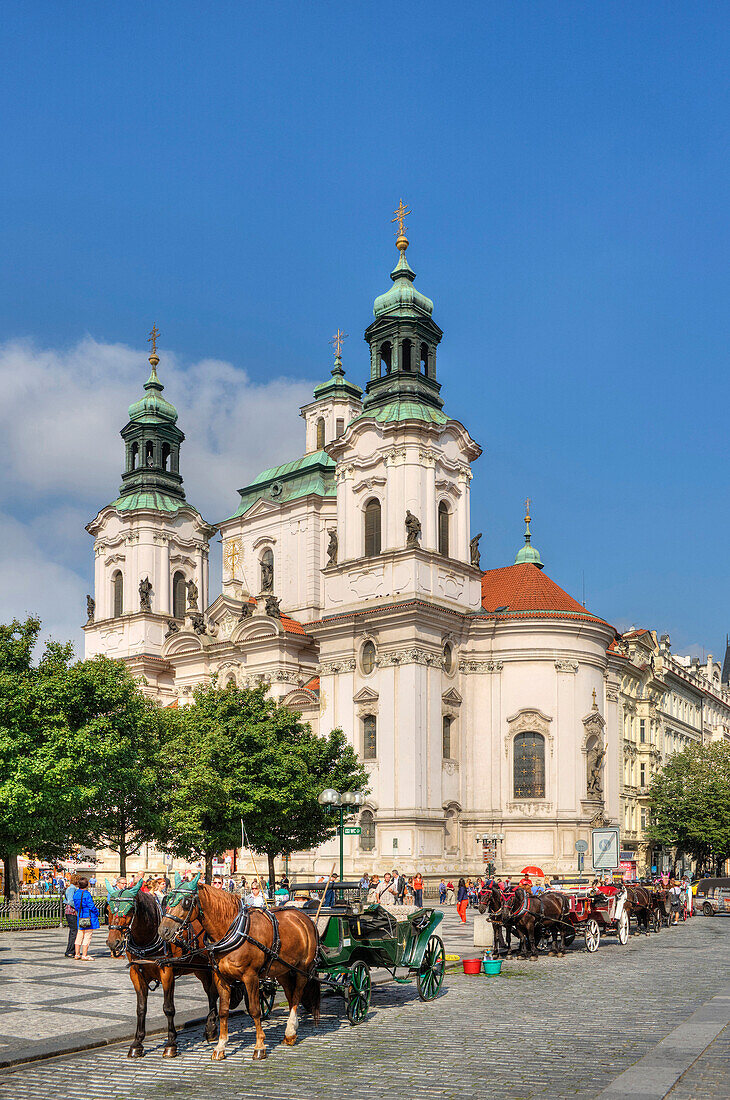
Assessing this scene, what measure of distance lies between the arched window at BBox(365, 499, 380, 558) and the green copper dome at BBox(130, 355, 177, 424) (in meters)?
22.9

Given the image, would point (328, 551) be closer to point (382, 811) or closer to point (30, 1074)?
point (382, 811)

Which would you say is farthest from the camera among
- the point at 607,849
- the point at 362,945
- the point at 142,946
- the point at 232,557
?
the point at 232,557

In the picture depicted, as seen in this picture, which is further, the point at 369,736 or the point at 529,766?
the point at 529,766

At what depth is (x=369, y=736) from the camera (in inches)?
2156

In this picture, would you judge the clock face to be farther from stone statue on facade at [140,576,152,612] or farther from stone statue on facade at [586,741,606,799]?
stone statue on facade at [586,741,606,799]

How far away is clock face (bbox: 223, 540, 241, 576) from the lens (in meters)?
71.9

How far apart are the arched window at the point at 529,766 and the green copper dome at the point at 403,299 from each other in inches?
902

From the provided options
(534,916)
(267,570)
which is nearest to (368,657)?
(267,570)

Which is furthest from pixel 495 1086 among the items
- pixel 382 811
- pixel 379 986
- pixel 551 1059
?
pixel 382 811

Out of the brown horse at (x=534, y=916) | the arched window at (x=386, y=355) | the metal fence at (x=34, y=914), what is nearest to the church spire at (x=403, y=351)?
the arched window at (x=386, y=355)

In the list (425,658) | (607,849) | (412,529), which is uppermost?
(412,529)

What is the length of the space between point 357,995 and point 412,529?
39.5m

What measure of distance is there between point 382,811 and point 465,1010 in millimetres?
35712

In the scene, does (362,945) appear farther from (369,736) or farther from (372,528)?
(372,528)
